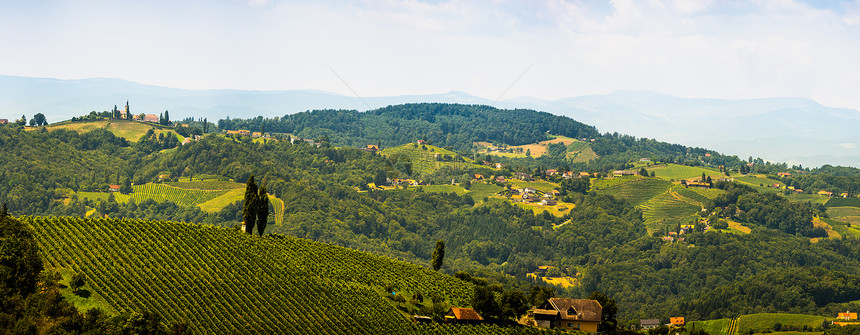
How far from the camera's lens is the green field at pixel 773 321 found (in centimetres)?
11381

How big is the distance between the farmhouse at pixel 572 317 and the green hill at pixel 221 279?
22.9 ft

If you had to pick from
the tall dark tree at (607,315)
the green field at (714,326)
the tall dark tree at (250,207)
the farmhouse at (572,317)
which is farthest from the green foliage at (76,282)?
the green field at (714,326)

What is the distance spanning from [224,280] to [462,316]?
1880 cm

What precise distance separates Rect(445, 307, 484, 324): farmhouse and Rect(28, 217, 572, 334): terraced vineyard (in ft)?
4.26

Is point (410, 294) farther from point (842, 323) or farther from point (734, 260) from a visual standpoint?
point (734, 260)

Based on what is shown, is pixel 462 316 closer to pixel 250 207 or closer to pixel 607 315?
pixel 607 315

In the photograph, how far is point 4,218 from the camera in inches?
2186

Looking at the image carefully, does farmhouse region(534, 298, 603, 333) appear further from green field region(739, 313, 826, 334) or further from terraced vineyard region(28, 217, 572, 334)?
green field region(739, 313, 826, 334)

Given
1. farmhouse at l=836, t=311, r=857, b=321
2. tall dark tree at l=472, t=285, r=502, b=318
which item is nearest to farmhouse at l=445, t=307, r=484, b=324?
tall dark tree at l=472, t=285, r=502, b=318

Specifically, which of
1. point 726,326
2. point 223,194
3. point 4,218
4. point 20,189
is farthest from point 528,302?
point 20,189

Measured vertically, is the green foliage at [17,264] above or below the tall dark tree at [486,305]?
above

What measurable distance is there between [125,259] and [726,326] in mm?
92248

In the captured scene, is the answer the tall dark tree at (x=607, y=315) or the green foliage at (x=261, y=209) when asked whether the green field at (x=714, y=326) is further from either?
the green foliage at (x=261, y=209)

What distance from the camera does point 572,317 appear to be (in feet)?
228
